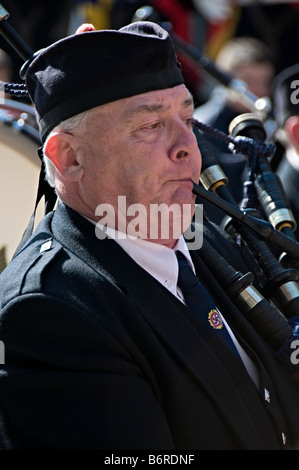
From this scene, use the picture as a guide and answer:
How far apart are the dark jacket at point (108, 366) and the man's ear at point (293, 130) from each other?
2.11 metres

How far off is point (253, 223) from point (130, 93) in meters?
0.52

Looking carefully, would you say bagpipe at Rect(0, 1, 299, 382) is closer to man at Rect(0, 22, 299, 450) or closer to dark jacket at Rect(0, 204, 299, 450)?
man at Rect(0, 22, 299, 450)

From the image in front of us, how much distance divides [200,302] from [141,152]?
0.41 meters

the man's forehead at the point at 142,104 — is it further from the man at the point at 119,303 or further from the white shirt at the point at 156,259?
the white shirt at the point at 156,259

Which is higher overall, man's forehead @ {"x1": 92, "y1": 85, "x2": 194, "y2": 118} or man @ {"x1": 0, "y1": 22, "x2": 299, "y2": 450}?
man's forehead @ {"x1": 92, "y1": 85, "x2": 194, "y2": 118}

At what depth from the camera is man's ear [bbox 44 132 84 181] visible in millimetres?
2020

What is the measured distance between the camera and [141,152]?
6.48ft

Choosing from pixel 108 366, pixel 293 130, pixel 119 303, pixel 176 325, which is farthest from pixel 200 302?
pixel 293 130

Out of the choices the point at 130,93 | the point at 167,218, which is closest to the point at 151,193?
the point at 167,218

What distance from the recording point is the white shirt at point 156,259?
79.3 inches

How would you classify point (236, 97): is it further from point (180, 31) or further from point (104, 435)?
point (104, 435)

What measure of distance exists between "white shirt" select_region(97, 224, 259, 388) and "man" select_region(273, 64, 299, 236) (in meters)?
1.87

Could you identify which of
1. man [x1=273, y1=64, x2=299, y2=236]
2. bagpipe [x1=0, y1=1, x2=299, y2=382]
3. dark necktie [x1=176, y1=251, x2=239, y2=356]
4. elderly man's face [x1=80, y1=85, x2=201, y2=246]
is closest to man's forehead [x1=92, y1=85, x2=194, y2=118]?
elderly man's face [x1=80, y1=85, x2=201, y2=246]

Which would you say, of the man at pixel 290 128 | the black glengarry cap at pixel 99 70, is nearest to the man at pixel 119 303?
the black glengarry cap at pixel 99 70
